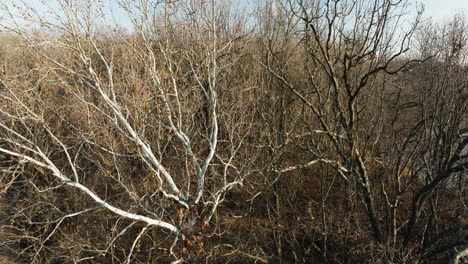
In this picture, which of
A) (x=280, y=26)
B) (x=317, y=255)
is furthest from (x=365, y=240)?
(x=280, y=26)

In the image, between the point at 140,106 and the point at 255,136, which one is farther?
the point at 255,136

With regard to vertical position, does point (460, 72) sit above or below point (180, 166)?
above

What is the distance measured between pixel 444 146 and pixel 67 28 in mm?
7563

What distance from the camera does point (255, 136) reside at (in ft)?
28.0

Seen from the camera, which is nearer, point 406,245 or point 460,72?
point 460,72

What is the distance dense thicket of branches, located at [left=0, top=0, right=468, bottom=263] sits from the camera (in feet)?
18.1

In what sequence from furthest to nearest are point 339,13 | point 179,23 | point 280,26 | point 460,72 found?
point 280,26, point 179,23, point 460,72, point 339,13

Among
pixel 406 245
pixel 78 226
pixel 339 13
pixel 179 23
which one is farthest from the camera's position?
pixel 78 226

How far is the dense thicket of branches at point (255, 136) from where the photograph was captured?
18.1ft

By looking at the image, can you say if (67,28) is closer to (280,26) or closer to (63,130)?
(280,26)

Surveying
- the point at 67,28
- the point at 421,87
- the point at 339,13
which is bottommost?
the point at 421,87

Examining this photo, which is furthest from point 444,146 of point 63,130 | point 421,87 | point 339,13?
point 63,130

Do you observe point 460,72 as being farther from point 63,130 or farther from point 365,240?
point 63,130

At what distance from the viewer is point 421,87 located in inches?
255
